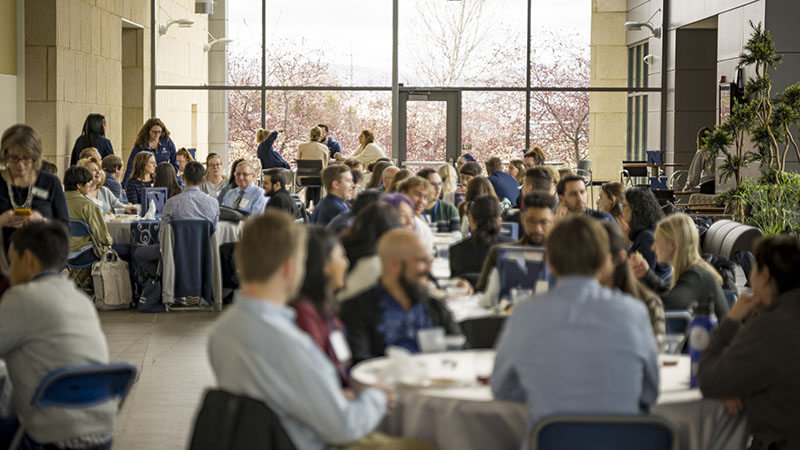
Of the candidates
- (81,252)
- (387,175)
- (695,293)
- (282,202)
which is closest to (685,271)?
(695,293)

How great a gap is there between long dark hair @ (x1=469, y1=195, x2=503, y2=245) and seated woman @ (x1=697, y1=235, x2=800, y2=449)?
8.82ft

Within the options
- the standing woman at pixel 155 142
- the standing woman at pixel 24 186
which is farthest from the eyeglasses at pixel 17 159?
the standing woman at pixel 155 142

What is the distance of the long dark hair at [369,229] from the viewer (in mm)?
4953

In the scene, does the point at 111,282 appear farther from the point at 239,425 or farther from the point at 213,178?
the point at 239,425

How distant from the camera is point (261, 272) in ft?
9.60

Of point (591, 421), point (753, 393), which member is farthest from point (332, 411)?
point (753, 393)

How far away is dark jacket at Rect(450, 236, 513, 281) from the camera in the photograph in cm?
639

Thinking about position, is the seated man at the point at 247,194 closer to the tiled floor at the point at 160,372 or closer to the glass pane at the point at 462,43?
the tiled floor at the point at 160,372

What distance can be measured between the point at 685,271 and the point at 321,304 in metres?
2.34

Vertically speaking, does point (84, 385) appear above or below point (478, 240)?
below

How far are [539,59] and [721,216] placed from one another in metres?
7.64

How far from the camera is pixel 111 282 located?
984cm

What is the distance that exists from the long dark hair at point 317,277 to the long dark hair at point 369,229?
1539 mm

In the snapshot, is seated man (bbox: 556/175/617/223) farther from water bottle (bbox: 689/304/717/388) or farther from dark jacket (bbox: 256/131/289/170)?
dark jacket (bbox: 256/131/289/170)
